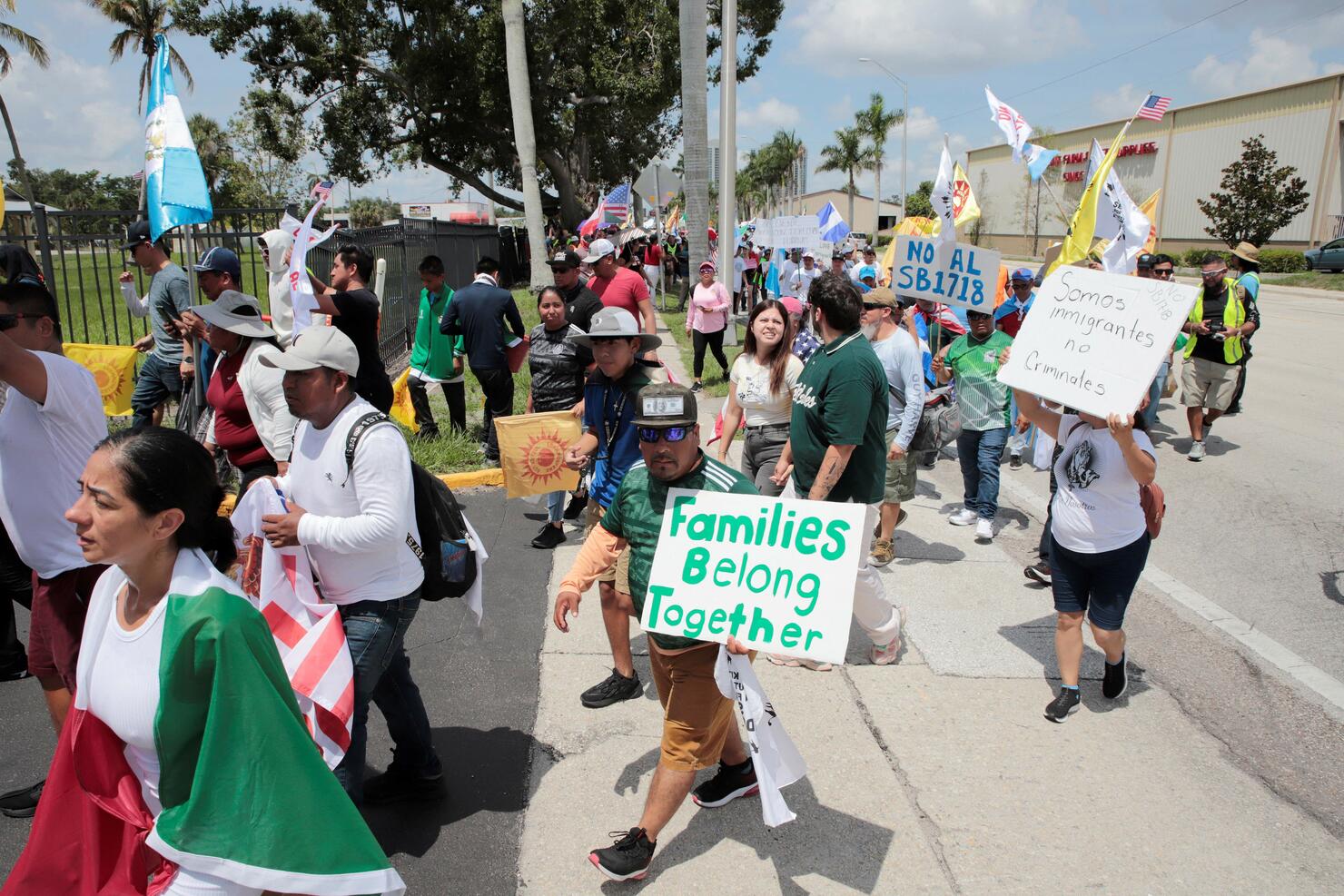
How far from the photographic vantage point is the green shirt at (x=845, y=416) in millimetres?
4273

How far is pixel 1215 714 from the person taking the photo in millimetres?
4289

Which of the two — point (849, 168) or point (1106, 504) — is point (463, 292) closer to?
point (1106, 504)

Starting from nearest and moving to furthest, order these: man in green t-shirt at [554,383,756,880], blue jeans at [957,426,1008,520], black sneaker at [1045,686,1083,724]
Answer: man in green t-shirt at [554,383,756,880]
black sneaker at [1045,686,1083,724]
blue jeans at [957,426,1008,520]

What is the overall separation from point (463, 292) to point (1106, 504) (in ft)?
17.8

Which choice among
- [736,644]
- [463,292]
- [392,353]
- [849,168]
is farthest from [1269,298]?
[849,168]

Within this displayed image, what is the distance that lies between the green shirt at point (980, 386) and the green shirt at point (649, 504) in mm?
3703

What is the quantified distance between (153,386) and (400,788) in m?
5.30

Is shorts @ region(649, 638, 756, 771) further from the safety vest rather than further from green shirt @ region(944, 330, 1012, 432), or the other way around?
the safety vest

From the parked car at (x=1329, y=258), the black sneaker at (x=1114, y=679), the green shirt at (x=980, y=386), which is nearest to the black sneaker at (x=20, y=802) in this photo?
the black sneaker at (x=1114, y=679)

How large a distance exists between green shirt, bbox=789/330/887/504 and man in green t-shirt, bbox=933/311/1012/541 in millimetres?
2072

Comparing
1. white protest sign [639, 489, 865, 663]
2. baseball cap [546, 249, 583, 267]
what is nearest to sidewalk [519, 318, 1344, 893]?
white protest sign [639, 489, 865, 663]

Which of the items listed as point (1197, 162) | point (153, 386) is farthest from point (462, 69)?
point (1197, 162)

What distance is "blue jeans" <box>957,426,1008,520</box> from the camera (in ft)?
21.4

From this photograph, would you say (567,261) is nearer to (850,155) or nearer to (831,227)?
(831,227)
